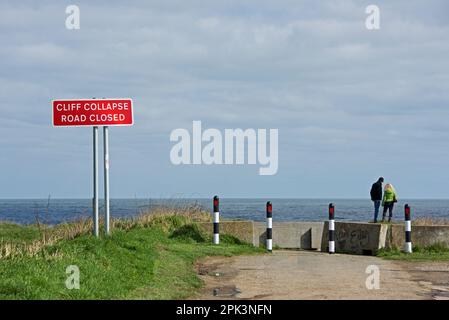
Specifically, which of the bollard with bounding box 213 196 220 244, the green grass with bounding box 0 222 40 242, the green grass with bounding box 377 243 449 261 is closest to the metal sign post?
the bollard with bounding box 213 196 220 244

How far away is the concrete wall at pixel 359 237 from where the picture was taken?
65.9 feet

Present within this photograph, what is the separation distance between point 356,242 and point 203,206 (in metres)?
6.34

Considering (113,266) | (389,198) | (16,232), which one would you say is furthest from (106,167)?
(16,232)

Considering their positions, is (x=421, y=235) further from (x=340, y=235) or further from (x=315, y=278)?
(x=315, y=278)

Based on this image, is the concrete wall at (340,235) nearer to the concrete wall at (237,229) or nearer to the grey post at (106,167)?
the concrete wall at (237,229)

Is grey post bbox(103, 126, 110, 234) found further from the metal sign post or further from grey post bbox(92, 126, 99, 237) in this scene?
grey post bbox(92, 126, 99, 237)

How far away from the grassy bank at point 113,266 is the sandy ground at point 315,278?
Answer: 55 cm

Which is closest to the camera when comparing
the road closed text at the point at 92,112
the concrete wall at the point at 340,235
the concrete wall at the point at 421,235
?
the road closed text at the point at 92,112

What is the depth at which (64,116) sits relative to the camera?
658 inches

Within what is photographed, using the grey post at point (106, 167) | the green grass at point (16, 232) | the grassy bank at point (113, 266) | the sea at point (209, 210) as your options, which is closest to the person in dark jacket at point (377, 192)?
the sea at point (209, 210)

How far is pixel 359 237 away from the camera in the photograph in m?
20.9

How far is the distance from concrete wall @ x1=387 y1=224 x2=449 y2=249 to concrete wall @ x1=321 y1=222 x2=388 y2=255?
214mm
